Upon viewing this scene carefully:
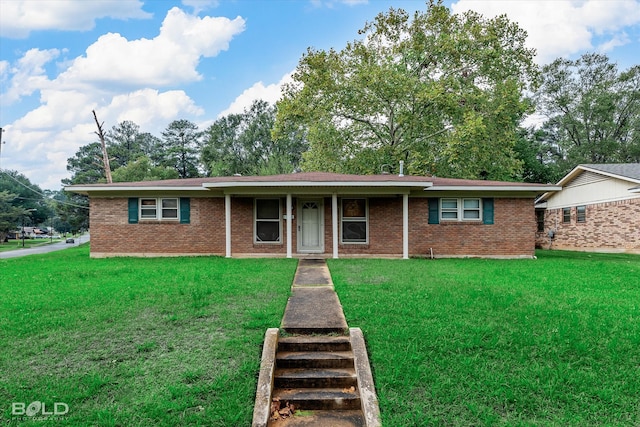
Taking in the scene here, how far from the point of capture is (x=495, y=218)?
1238 cm

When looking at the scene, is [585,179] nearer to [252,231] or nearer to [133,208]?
[252,231]

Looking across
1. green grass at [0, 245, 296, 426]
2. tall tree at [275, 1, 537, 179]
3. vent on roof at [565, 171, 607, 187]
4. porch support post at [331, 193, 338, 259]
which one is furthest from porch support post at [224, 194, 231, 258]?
vent on roof at [565, 171, 607, 187]

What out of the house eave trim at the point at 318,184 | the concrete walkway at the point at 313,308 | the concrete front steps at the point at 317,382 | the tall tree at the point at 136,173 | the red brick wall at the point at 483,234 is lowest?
the concrete front steps at the point at 317,382

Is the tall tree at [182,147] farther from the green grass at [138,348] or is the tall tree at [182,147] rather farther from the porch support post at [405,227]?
the green grass at [138,348]

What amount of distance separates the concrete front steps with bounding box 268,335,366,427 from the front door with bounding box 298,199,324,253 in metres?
8.16

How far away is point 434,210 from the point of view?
1237 centimetres

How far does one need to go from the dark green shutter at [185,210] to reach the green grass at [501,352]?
24.0 feet

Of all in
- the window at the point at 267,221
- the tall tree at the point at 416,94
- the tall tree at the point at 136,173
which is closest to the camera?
the window at the point at 267,221

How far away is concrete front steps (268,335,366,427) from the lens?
10.3ft

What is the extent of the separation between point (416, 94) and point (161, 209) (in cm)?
1396

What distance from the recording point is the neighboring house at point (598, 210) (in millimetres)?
14928

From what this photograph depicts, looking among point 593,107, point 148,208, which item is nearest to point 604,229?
point 593,107

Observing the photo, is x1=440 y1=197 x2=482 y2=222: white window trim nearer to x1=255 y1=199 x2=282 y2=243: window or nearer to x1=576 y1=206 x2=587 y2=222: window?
x1=255 y1=199 x2=282 y2=243: window

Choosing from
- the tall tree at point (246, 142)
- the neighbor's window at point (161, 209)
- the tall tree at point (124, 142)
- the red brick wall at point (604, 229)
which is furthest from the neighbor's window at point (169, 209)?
the tall tree at point (124, 142)
